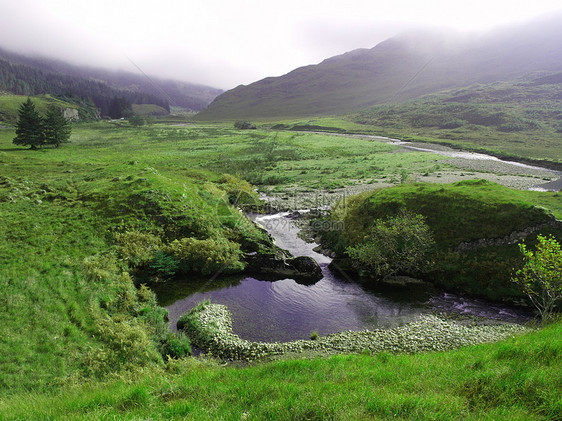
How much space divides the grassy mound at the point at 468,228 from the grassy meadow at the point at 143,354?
12.0 m

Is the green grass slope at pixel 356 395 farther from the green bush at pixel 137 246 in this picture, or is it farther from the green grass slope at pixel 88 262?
the green bush at pixel 137 246

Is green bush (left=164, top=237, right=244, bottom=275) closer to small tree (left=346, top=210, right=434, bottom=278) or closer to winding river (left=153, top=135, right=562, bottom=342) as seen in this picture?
winding river (left=153, top=135, right=562, bottom=342)

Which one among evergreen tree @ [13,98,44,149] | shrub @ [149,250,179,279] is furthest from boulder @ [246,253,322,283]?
evergreen tree @ [13,98,44,149]

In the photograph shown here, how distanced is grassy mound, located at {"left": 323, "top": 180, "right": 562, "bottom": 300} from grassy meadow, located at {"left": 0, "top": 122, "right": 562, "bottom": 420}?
12.0m

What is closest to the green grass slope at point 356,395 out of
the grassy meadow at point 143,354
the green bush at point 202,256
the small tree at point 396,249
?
the grassy meadow at point 143,354

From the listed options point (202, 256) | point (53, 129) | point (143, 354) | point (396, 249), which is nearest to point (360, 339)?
point (396, 249)

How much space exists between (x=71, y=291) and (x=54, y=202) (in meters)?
19.6

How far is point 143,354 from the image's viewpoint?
17266 millimetres

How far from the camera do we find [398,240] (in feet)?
106

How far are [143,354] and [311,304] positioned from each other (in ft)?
47.5

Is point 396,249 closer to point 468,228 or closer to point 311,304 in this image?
point 468,228

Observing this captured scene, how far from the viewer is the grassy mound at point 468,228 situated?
89.8ft

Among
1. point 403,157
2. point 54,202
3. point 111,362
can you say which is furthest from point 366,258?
point 403,157

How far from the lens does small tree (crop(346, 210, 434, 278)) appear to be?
30406 millimetres
